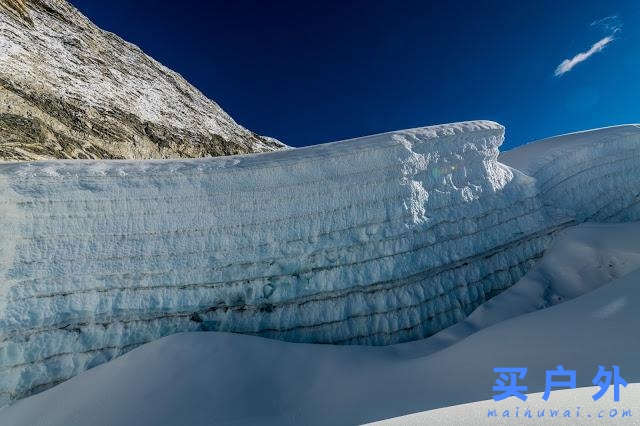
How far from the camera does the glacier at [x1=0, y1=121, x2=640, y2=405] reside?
290 centimetres

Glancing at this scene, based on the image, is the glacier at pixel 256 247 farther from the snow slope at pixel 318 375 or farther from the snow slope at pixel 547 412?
the snow slope at pixel 547 412

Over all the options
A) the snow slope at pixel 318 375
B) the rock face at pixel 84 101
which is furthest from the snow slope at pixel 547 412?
the rock face at pixel 84 101

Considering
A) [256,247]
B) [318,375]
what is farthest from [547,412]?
[256,247]

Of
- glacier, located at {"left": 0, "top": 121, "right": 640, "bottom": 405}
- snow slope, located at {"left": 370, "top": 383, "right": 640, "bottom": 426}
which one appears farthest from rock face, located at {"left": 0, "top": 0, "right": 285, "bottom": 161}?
snow slope, located at {"left": 370, "top": 383, "right": 640, "bottom": 426}

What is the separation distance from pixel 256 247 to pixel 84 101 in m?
8.43

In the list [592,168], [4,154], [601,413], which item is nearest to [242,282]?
[601,413]

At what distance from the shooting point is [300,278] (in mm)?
3402

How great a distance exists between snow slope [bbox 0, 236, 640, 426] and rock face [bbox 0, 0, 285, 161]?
4651 mm

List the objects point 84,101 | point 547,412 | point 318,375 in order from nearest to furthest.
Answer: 1. point 547,412
2. point 318,375
3. point 84,101

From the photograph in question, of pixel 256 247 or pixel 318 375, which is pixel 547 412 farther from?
pixel 256 247

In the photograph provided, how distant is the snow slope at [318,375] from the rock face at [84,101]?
465cm

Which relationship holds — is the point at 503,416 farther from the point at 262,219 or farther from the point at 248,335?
the point at 262,219

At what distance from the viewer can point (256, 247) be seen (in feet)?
11.1

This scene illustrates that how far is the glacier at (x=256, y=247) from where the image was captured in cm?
290
